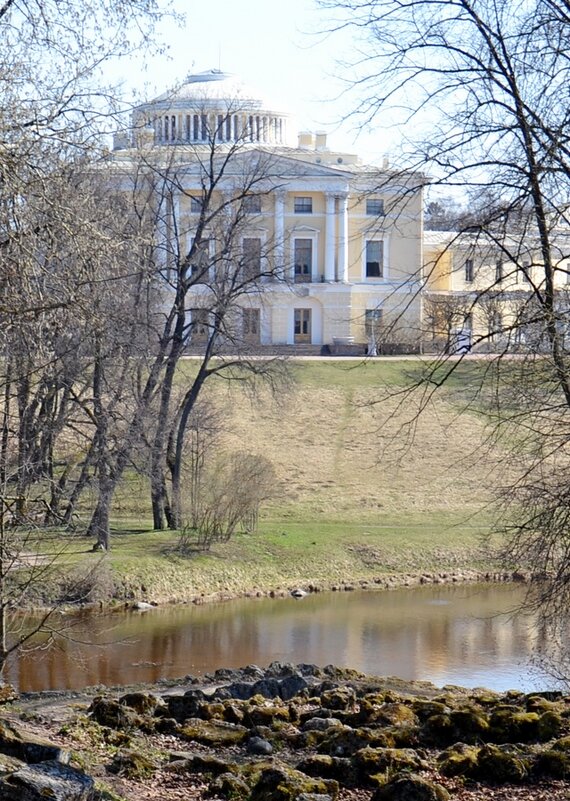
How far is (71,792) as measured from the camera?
274 inches

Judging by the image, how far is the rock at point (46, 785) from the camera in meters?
6.74

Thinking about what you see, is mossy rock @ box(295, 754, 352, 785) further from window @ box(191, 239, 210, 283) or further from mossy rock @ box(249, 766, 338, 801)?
window @ box(191, 239, 210, 283)

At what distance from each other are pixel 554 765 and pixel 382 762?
1.19m

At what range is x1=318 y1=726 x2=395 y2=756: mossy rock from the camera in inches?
378

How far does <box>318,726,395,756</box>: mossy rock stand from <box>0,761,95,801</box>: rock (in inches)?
112

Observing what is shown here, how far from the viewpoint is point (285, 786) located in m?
7.99

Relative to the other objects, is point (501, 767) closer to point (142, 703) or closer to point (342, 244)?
point (142, 703)

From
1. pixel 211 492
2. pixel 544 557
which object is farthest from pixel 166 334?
pixel 544 557

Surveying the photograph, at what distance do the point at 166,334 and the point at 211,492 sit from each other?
3.75m

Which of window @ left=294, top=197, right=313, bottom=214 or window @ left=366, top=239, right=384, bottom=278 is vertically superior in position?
window @ left=294, top=197, right=313, bottom=214

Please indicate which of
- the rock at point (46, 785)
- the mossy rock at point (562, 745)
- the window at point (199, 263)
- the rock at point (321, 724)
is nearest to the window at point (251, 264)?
the window at point (199, 263)

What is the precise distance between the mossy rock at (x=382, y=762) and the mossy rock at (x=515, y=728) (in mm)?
1269

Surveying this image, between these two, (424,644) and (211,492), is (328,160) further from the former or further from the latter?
(424,644)

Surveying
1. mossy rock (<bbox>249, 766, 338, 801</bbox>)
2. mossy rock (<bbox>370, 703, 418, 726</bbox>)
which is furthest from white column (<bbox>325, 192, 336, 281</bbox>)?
mossy rock (<bbox>249, 766, 338, 801</bbox>)
